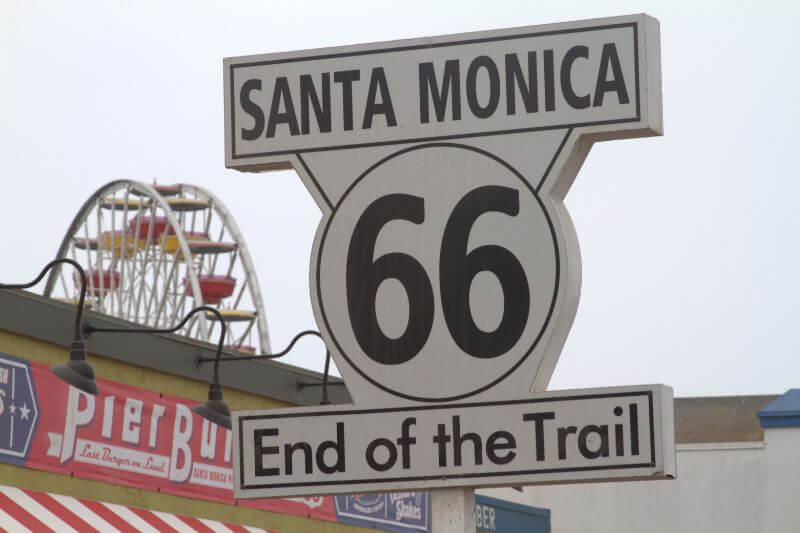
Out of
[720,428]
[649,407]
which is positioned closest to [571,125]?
[649,407]

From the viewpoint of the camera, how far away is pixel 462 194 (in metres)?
3.21

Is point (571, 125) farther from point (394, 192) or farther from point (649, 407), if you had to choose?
point (649, 407)

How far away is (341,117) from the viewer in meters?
3.36

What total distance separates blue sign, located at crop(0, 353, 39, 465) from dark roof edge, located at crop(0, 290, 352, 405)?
307mm

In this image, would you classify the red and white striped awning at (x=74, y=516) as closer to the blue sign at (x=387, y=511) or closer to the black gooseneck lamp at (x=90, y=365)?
the black gooseneck lamp at (x=90, y=365)

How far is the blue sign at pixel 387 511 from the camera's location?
58.3 feet

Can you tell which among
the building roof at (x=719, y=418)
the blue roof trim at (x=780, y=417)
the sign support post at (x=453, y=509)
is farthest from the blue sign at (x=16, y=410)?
the building roof at (x=719, y=418)

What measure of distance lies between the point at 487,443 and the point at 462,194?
491mm

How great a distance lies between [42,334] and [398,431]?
10.1 m

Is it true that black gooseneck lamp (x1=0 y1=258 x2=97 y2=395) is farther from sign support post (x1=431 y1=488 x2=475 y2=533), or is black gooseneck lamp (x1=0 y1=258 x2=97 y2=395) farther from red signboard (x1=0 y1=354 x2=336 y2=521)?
sign support post (x1=431 y1=488 x2=475 y2=533)

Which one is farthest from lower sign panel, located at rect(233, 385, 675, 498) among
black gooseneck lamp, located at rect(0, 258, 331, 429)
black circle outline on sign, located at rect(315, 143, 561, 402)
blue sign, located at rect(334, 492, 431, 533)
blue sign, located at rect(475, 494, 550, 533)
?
blue sign, located at rect(475, 494, 550, 533)

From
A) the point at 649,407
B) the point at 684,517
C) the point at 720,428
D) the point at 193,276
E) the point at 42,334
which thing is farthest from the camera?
the point at 193,276

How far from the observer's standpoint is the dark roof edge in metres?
12.7

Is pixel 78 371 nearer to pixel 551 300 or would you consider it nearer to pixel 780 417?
pixel 551 300
